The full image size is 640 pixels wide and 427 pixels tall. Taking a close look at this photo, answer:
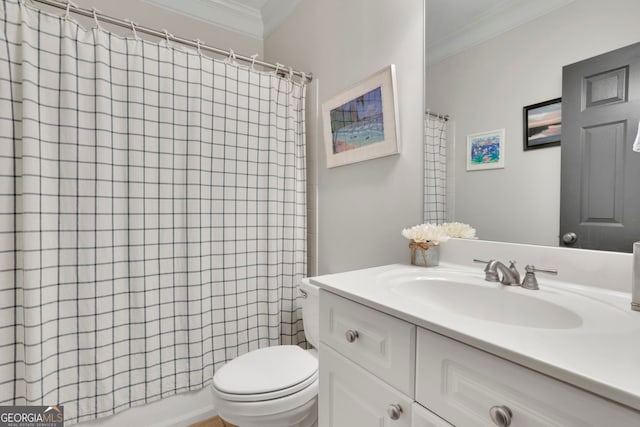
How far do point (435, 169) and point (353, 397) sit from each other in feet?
2.84

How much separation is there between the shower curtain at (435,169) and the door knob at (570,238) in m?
0.38

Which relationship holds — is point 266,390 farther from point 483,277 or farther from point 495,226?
point 495,226

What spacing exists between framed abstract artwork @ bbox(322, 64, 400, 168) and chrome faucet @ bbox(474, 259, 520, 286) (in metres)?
0.61

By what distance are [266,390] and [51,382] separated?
89cm

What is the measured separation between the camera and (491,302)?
816 millimetres

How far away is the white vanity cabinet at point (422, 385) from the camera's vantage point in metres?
0.42

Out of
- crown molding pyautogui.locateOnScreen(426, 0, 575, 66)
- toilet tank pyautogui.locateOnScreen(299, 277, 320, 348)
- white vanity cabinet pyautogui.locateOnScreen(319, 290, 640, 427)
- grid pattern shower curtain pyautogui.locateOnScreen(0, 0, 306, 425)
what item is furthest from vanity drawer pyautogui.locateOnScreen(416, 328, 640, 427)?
grid pattern shower curtain pyautogui.locateOnScreen(0, 0, 306, 425)

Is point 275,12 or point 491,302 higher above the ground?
point 275,12

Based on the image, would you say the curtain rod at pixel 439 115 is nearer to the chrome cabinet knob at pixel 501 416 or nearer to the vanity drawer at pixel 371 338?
the vanity drawer at pixel 371 338

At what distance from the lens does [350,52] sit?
147 centimetres

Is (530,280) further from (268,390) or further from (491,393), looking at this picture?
(268,390)

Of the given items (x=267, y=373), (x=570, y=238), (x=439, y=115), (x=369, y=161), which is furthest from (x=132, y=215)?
(x=570, y=238)

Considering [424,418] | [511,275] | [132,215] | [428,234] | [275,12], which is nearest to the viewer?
[424,418]

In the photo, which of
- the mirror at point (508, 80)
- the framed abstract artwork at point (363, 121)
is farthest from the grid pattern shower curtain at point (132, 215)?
the mirror at point (508, 80)
